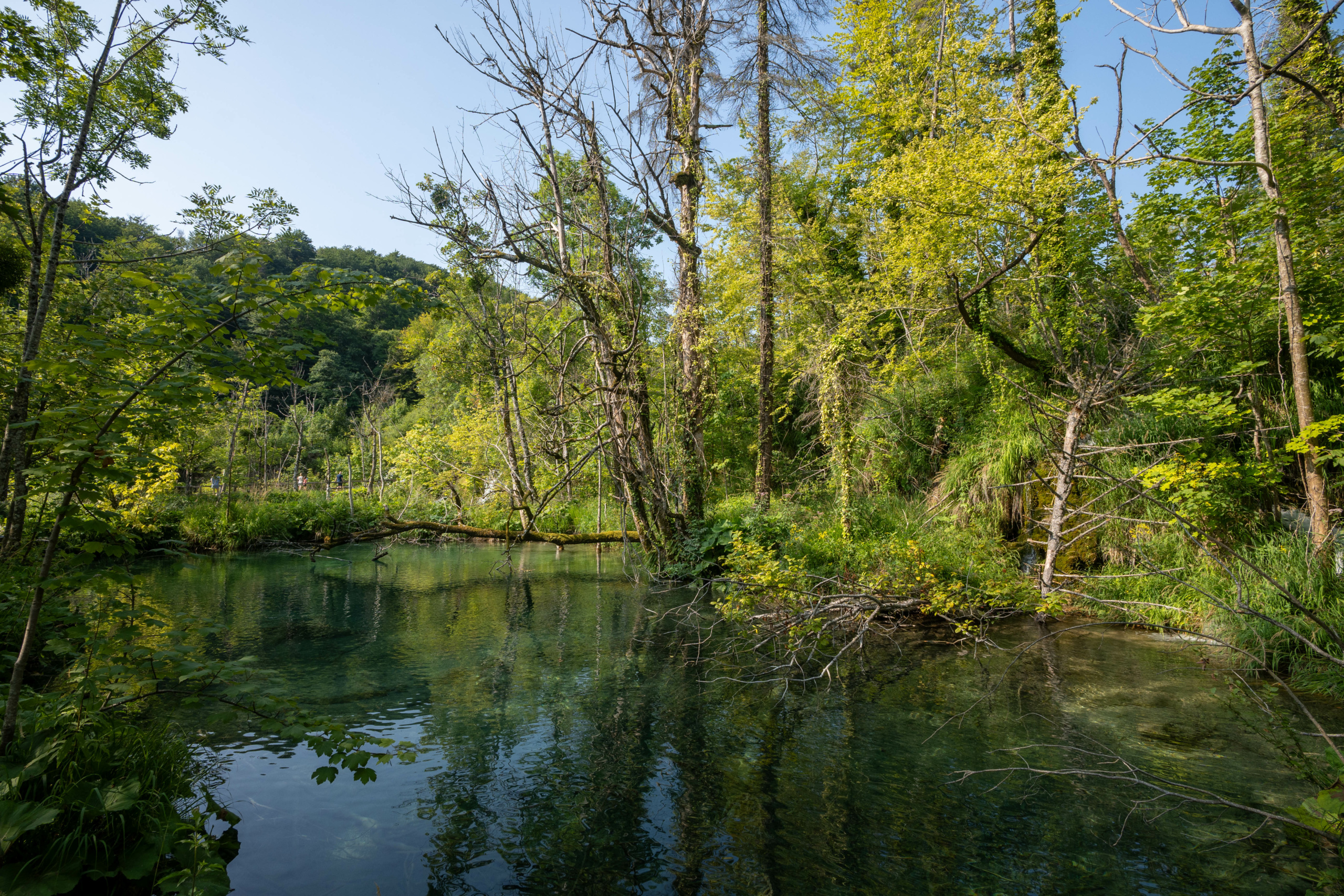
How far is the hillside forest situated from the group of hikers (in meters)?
1.82

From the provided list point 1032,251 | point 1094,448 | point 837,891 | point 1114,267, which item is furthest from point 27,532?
point 1114,267

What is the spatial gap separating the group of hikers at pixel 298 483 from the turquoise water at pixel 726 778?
11422 mm

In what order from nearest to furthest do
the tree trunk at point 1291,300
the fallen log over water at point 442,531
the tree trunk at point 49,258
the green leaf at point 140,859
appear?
the green leaf at point 140,859 → the tree trunk at point 49,258 → the tree trunk at point 1291,300 → the fallen log over water at point 442,531

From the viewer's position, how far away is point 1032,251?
914 centimetres

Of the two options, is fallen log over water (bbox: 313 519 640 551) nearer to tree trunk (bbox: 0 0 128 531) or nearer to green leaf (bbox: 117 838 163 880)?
tree trunk (bbox: 0 0 128 531)

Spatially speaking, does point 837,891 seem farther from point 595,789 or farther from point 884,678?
point 884,678

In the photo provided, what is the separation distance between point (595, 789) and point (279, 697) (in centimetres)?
184

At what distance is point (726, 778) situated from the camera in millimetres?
3783

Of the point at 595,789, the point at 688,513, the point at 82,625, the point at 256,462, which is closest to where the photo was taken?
the point at 82,625

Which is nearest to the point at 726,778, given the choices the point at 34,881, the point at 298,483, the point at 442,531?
the point at 34,881

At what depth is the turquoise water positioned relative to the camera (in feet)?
9.51

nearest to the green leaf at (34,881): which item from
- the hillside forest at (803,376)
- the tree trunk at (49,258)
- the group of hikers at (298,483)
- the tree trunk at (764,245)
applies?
the hillside forest at (803,376)

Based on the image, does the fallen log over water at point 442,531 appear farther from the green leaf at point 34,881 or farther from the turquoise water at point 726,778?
the green leaf at point 34,881

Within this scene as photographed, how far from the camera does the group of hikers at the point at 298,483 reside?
16109mm
